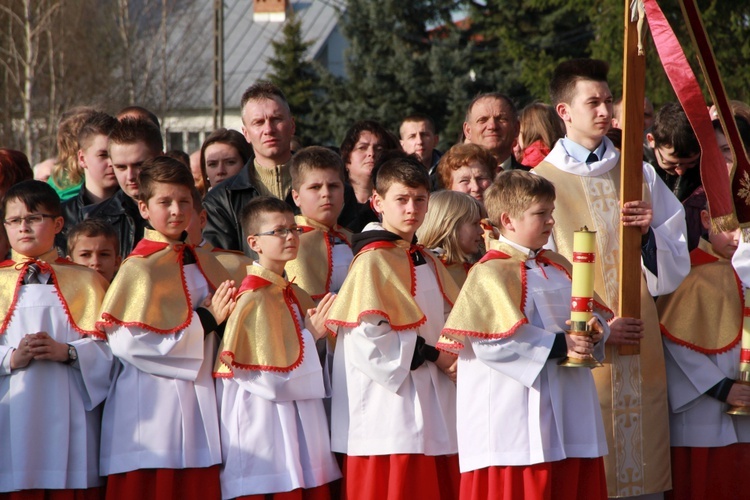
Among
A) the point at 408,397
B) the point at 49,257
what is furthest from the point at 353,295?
the point at 49,257

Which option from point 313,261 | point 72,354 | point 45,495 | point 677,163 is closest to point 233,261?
point 313,261

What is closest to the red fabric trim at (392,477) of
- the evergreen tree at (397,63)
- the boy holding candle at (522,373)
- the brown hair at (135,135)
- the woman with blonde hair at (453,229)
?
the boy holding candle at (522,373)

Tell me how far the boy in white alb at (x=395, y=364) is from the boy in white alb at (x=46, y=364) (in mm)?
1228

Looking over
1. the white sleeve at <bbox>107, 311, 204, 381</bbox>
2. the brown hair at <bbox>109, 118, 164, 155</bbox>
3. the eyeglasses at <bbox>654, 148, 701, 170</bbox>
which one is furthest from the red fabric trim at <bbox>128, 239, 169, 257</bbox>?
the eyeglasses at <bbox>654, 148, 701, 170</bbox>

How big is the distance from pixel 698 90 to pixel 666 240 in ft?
3.12

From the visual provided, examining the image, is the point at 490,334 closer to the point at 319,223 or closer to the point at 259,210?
the point at 259,210

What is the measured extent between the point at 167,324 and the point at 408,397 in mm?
1250

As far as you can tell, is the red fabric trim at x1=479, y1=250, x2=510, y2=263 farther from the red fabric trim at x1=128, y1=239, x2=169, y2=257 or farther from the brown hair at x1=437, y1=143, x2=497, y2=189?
the red fabric trim at x1=128, y1=239, x2=169, y2=257

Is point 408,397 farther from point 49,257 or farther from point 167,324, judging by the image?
point 49,257

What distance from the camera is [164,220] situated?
5.48 m

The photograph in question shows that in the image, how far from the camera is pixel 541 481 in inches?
195

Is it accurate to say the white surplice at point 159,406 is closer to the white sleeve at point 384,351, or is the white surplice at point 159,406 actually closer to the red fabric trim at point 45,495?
the red fabric trim at point 45,495

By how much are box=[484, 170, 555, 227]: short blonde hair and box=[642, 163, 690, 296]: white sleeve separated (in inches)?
34.5

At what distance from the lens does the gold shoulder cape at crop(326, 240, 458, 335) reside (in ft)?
17.4
